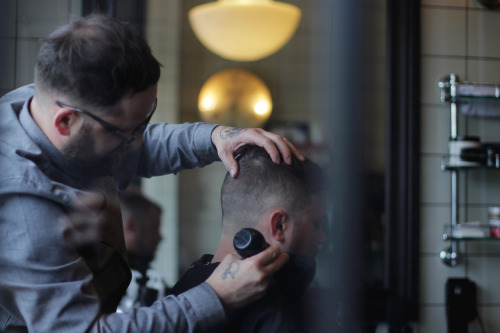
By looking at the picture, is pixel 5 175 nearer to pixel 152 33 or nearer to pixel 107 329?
pixel 107 329

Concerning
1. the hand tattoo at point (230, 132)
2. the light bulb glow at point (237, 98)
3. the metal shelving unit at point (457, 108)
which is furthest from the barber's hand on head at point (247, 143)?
the metal shelving unit at point (457, 108)

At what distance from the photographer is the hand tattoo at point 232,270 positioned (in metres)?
0.72

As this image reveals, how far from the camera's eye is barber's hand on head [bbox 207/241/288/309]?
700 millimetres

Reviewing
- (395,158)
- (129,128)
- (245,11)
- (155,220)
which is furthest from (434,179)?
(129,128)

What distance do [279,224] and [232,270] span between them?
13 cm

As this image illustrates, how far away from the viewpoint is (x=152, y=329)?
647 mm

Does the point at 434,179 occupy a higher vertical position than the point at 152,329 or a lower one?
higher

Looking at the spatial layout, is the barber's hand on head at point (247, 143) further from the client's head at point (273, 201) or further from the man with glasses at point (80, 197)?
the man with glasses at point (80, 197)

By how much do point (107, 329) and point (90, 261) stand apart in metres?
0.09

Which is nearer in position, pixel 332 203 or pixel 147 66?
pixel 332 203

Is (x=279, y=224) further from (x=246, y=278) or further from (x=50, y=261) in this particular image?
(x=50, y=261)

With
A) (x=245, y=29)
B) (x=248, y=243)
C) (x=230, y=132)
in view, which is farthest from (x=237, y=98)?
(x=248, y=243)

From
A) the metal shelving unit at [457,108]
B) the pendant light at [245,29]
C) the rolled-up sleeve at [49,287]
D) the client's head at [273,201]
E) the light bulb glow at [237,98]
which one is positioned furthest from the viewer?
the metal shelving unit at [457,108]

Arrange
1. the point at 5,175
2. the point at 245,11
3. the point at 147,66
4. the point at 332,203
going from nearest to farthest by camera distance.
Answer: the point at 332,203, the point at 5,175, the point at 147,66, the point at 245,11
